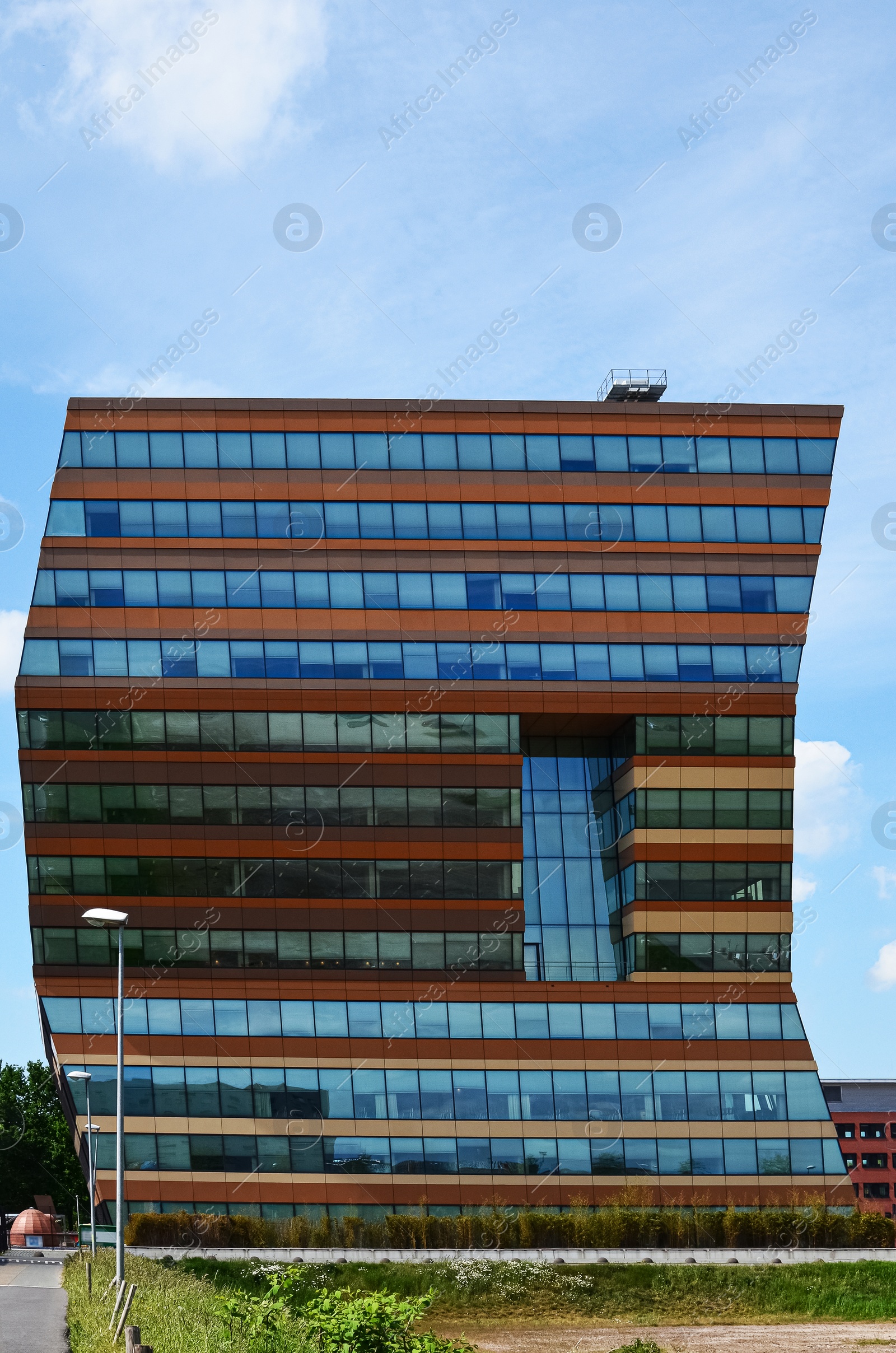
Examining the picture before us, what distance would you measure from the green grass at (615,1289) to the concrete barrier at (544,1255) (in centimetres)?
138

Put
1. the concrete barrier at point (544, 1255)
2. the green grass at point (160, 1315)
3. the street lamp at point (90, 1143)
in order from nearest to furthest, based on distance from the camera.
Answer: the green grass at point (160, 1315), the concrete barrier at point (544, 1255), the street lamp at point (90, 1143)

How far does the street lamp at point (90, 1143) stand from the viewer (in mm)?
56719

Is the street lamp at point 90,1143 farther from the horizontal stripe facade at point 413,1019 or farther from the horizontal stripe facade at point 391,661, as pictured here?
the horizontal stripe facade at point 391,661

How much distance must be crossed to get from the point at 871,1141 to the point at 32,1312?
131 m

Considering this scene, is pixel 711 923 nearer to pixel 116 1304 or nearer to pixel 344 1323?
pixel 116 1304

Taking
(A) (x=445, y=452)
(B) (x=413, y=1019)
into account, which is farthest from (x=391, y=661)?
(B) (x=413, y=1019)

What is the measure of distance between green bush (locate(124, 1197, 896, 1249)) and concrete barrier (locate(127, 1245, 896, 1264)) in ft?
1.51

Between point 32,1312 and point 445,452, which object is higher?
point 445,452

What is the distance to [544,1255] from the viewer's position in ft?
177

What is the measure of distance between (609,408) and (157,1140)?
3763 cm

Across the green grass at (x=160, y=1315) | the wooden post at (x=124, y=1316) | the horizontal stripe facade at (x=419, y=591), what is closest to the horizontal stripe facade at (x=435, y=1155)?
the green grass at (x=160, y=1315)

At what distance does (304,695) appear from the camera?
199 feet

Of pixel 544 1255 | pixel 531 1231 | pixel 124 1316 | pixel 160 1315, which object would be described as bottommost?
pixel 544 1255

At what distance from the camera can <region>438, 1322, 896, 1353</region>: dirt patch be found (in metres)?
41.8
